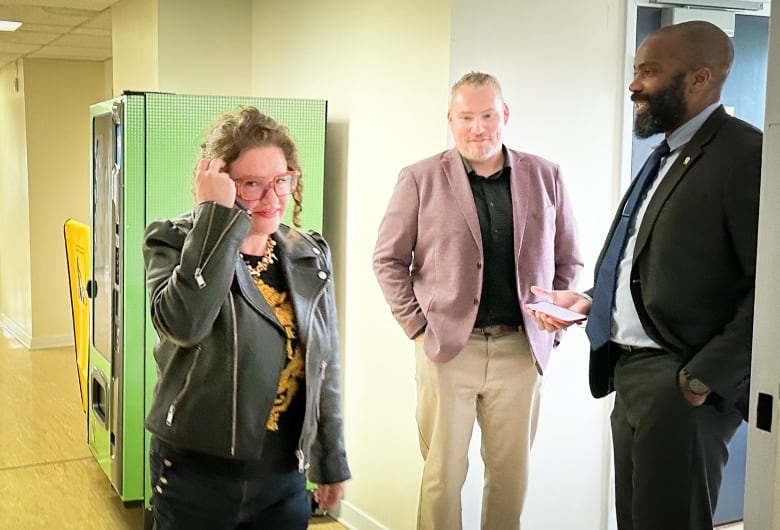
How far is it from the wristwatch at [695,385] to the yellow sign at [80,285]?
10.6ft

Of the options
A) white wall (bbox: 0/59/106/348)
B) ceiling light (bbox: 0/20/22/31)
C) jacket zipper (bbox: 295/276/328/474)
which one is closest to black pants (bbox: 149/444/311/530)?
jacket zipper (bbox: 295/276/328/474)

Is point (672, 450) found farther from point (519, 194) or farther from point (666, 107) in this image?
point (519, 194)

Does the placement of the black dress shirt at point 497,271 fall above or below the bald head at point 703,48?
below

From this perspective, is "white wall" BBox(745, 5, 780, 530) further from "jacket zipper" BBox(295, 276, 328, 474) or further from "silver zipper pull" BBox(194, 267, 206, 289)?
"silver zipper pull" BBox(194, 267, 206, 289)

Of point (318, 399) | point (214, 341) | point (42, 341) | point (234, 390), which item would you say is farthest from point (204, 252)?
point (42, 341)

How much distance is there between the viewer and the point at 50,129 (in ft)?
24.1

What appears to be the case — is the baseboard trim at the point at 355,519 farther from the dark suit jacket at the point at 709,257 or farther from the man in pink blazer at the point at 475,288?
the dark suit jacket at the point at 709,257

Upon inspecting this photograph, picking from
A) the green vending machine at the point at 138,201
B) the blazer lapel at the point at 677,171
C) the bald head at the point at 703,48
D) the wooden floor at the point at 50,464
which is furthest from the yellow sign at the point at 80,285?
the bald head at the point at 703,48

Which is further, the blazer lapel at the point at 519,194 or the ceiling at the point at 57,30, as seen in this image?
the ceiling at the point at 57,30

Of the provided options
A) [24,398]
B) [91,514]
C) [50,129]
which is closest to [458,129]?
[91,514]

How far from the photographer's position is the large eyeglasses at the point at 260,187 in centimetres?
194

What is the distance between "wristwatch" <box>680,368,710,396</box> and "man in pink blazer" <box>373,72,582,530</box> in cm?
76

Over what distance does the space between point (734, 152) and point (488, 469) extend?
1.34 m

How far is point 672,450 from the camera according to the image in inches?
83.3
